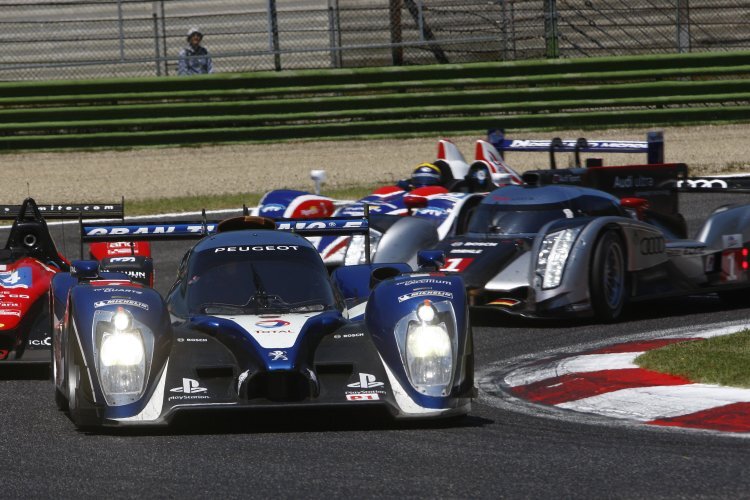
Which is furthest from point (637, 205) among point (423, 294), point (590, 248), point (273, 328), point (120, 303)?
point (120, 303)

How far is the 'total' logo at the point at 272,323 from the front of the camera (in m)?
7.57

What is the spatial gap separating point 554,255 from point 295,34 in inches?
613

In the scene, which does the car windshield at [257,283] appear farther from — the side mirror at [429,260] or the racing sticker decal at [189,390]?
the racing sticker decal at [189,390]

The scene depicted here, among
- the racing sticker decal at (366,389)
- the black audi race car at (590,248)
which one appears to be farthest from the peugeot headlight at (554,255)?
the racing sticker decal at (366,389)

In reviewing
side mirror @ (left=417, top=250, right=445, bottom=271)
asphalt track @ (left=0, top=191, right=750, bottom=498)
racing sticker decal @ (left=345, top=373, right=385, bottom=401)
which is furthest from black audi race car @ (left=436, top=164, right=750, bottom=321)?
racing sticker decal @ (left=345, top=373, right=385, bottom=401)

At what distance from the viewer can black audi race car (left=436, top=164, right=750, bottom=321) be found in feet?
37.2

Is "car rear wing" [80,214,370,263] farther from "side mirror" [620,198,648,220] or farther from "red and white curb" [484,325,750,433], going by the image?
"side mirror" [620,198,648,220]

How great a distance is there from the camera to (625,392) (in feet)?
26.7

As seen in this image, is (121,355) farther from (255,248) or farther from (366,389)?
(255,248)

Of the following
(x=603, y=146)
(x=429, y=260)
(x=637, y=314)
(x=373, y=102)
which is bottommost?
(x=637, y=314)

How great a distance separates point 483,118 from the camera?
957 inches

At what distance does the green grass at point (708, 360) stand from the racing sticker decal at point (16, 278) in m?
4.12

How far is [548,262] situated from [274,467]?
5.42m

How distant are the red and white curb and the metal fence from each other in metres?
16.5
